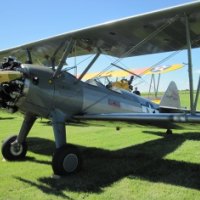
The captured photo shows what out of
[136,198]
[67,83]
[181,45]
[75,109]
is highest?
[181,45]

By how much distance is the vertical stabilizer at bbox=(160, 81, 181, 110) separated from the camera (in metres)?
9.66

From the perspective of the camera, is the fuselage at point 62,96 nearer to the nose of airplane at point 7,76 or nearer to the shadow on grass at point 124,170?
the nose of airplane at point 7,76

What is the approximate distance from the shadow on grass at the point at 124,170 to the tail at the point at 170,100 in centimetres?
150

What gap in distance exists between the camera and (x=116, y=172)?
5.88 m

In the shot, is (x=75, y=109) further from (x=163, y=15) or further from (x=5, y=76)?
(x=163, y=15)

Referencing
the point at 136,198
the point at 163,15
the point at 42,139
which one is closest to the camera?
the point at 136,198

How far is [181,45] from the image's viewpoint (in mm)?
7062

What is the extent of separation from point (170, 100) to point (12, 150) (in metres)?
4.83

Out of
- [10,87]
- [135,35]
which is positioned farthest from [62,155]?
[135,35]

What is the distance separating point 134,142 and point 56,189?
4.55 metres

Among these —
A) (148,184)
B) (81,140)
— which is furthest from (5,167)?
(81,140)

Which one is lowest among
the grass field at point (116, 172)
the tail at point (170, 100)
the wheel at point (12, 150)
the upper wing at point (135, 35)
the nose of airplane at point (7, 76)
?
the grass field at point (116, 172)


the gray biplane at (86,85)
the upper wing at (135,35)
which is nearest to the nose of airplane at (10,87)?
the gray biplane at (86,85)

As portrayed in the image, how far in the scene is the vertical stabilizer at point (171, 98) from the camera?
9.66 meters
